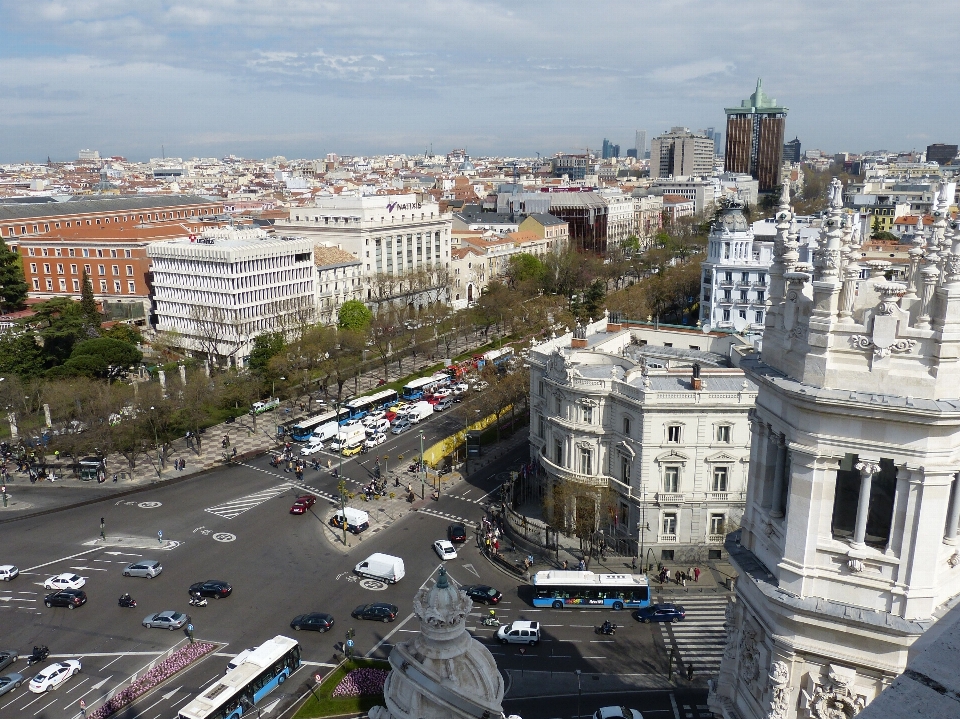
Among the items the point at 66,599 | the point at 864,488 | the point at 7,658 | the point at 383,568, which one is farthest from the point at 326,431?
the point at 864,488

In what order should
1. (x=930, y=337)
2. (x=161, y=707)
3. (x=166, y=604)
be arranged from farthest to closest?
(x=166, y=604) < (x=161, y=707) < (x=930, y=337)

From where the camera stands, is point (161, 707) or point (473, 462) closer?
point (161, 707)

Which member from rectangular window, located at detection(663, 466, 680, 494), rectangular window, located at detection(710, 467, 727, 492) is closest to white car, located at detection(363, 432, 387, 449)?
rectangular window, located at detection(663, 466, 680, 494)

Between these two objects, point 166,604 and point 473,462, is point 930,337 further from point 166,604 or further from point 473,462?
point 473,462

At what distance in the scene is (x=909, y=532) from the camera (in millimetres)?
10359

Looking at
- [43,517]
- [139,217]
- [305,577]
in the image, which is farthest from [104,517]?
[139,217]

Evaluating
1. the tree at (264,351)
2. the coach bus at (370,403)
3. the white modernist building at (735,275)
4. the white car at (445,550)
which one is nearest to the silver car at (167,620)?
the white car at (445,550)

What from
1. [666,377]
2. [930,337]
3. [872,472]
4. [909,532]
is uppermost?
[930,337]

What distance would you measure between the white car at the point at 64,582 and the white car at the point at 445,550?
18958 millimetres

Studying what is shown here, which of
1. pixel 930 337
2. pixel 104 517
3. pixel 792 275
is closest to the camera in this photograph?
pixel 930 337

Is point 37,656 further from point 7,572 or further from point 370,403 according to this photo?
point 370,403

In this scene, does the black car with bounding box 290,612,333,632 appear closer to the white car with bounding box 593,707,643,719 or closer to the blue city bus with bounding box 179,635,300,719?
the blue city bus with bounding box 179,635,300,719

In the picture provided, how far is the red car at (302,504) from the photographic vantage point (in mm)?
47875

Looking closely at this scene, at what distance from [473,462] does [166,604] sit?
2574cm
